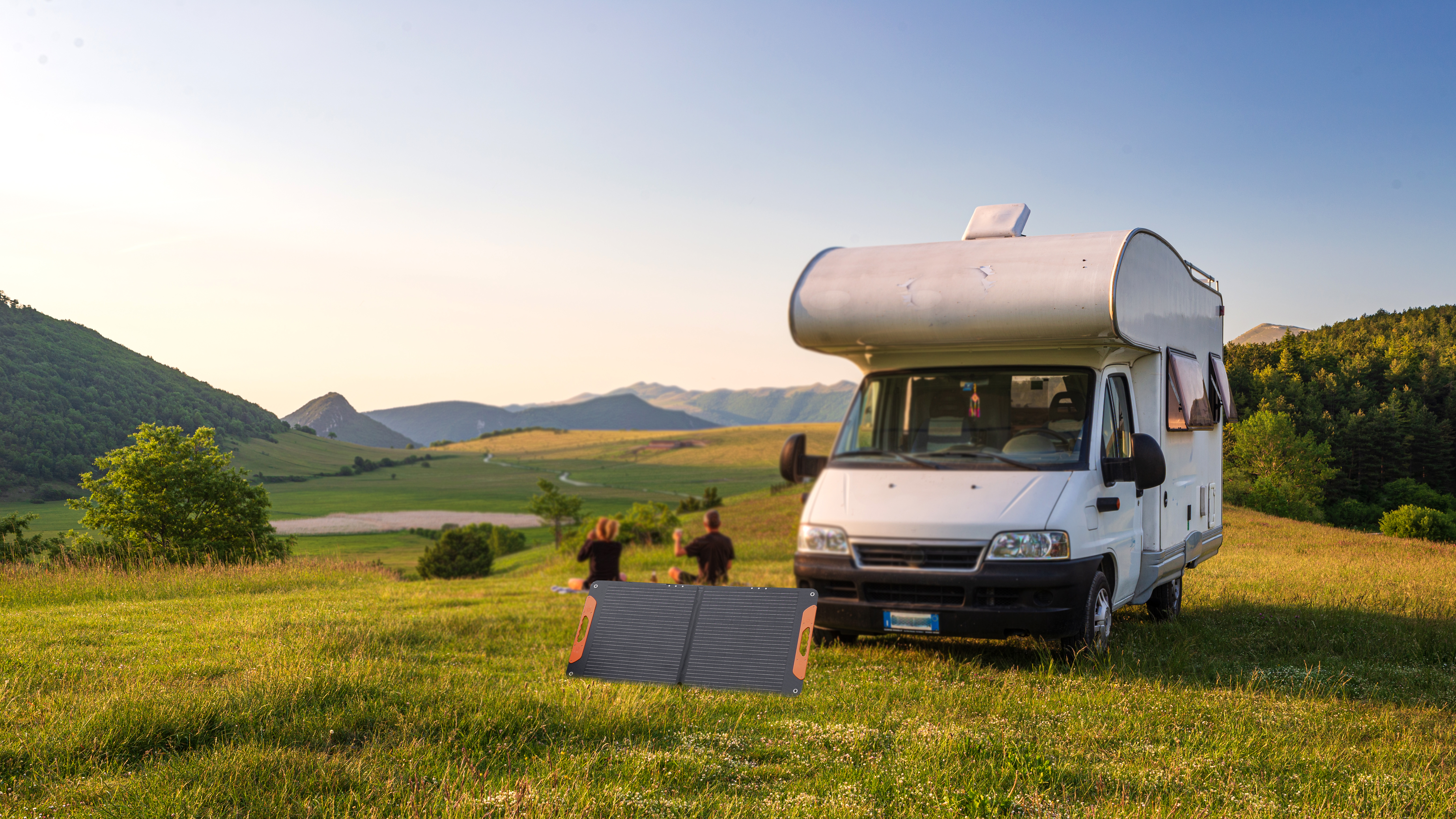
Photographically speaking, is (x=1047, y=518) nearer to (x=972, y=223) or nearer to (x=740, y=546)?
(x=972, y=223)

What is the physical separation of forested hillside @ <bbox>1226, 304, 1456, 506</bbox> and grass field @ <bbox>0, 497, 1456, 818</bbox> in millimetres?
71450

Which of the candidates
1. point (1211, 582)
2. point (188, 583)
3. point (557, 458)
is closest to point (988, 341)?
point (1211, 582)

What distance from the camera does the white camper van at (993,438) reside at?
6.96 m

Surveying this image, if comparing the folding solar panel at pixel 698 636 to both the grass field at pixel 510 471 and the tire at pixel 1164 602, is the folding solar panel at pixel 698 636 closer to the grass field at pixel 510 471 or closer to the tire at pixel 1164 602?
the tire at pixel 1164 602

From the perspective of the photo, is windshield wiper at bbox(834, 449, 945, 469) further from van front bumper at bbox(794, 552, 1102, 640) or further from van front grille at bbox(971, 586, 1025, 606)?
van front grille at bbox(971, 586, 1025, 606)

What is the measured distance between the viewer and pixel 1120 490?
26.1 feet

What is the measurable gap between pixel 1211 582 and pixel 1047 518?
27.0ft

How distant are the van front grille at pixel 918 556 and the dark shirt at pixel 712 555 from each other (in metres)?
5.07

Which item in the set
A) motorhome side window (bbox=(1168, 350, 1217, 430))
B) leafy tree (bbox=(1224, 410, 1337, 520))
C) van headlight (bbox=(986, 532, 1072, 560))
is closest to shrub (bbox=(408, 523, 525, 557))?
leafy tree (bbox=(1224, 410, 1337, 520))

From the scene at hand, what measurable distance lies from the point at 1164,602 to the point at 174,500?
20.8m

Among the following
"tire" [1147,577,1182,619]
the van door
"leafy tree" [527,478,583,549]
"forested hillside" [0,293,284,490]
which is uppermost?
"forested hillside" [0,293,284,490]

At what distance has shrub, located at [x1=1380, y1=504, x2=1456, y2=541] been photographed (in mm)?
42562

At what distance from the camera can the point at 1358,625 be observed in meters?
9.57

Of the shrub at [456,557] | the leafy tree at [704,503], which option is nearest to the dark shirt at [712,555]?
the shrub at [456,557]
